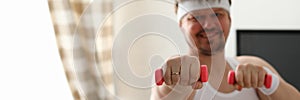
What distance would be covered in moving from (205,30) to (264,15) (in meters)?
1.49

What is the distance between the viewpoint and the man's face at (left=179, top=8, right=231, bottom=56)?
523 mm

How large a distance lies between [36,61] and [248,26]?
99 cm

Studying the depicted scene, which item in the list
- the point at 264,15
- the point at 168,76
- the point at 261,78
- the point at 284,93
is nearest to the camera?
the point at 168,76

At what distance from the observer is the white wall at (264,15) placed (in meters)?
1.88

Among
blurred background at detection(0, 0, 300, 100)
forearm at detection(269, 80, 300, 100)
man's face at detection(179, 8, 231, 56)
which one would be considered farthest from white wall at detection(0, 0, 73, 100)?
man's face at detection(179, 8, 231, 56)

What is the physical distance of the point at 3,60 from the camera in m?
1.72

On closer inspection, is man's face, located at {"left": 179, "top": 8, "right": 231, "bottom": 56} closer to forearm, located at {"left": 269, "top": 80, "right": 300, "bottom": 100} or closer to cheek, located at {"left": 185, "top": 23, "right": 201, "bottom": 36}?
cheek, located at {"left": 185, "top": 23, "right": 201, "bottom": 36}

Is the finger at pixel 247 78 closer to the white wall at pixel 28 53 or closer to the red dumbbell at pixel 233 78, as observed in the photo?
the red dumbbell at pixel 233 78

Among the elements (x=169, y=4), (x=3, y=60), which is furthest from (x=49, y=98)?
(x=169, y=4)

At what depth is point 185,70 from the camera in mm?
499

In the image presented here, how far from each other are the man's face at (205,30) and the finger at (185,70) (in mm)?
→ 51

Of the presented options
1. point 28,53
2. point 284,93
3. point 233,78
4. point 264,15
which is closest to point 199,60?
point 233,78

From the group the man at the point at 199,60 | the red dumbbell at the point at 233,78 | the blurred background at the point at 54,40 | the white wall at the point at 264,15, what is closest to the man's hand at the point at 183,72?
the man at the point at 199,60

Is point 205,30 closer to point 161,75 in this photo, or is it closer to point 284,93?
point 161,75
